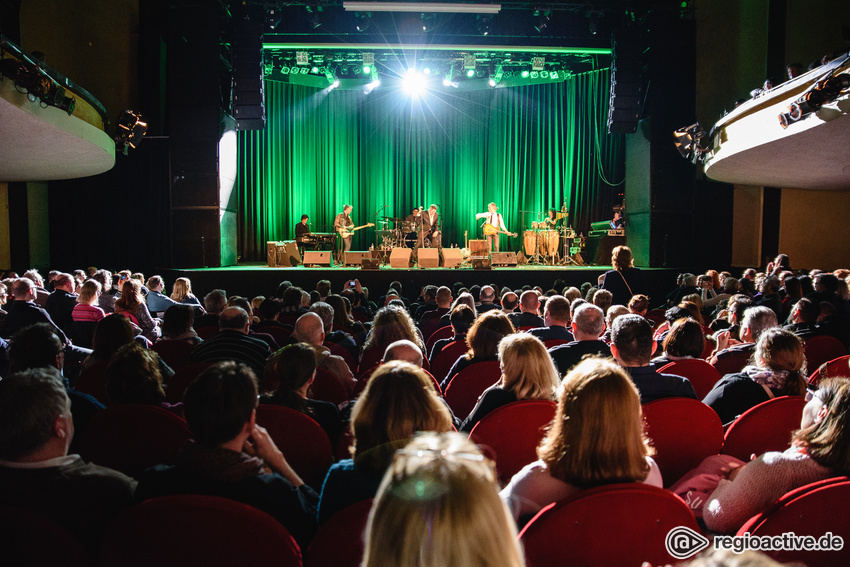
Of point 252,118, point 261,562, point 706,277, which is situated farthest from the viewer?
point 252,118

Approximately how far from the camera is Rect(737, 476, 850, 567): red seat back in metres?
1.40

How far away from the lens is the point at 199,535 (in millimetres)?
1366

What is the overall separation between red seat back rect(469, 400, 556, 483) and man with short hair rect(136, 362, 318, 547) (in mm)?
753

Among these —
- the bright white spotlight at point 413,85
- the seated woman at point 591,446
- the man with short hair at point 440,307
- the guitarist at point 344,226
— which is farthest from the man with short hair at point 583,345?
the bright white spotlight at point 413,85

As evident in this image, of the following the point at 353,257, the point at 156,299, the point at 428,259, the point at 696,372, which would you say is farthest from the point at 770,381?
the point at 353,257

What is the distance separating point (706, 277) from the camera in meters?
8.40

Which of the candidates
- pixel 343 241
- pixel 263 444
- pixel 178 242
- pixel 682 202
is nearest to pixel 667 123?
pixel 682 202

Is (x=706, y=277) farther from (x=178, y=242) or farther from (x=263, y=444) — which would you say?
(x=178, y=242)

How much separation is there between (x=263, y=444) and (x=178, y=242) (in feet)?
36.8

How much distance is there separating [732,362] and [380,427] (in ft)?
9.07

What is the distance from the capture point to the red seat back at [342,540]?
1439 mm

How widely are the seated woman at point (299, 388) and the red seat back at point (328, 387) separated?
65cm

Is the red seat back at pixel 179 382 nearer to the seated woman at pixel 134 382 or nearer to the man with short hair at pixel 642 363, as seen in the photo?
the seated woman at pixel 134 382

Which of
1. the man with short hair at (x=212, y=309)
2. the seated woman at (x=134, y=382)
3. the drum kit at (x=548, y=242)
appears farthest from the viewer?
the drum kit at (x=548, y=242)
